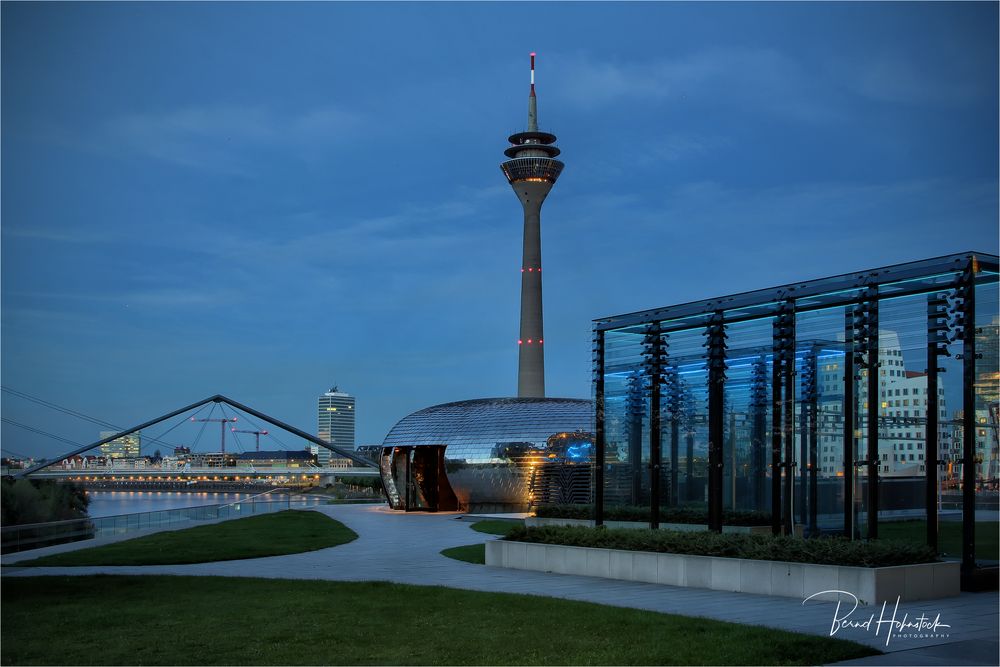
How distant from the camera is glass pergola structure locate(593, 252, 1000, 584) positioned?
69.7 feet

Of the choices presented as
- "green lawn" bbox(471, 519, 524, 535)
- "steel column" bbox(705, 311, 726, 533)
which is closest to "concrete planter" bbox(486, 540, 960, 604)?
"steel column" bbox(705, 311, 726, 533)

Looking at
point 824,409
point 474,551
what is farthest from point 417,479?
point 824,409

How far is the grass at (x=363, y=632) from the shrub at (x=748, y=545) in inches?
169

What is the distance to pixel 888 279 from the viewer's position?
Result: 22453mm

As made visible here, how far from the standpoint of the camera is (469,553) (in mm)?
30812

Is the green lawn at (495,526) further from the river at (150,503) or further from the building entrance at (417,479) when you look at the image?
the river at (150,503)

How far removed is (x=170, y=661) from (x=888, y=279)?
53.0 feet

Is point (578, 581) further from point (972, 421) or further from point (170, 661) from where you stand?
point (170, 661)

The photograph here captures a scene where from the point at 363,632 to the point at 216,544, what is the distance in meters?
18.4

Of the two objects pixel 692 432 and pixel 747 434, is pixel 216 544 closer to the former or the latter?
pixel 692 432

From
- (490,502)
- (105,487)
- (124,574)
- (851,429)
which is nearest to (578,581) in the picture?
(851,429)

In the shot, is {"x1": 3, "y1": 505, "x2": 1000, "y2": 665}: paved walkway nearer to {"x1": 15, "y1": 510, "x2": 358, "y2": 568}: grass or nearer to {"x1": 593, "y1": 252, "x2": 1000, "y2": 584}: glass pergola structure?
{"x1": 15, "y1": 510, "x2": 358, "y2": 568}: grass

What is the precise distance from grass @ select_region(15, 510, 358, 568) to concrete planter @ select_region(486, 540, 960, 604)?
28.3ft

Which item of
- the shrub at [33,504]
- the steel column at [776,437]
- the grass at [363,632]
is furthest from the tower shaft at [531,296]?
the grass at [363,632]
